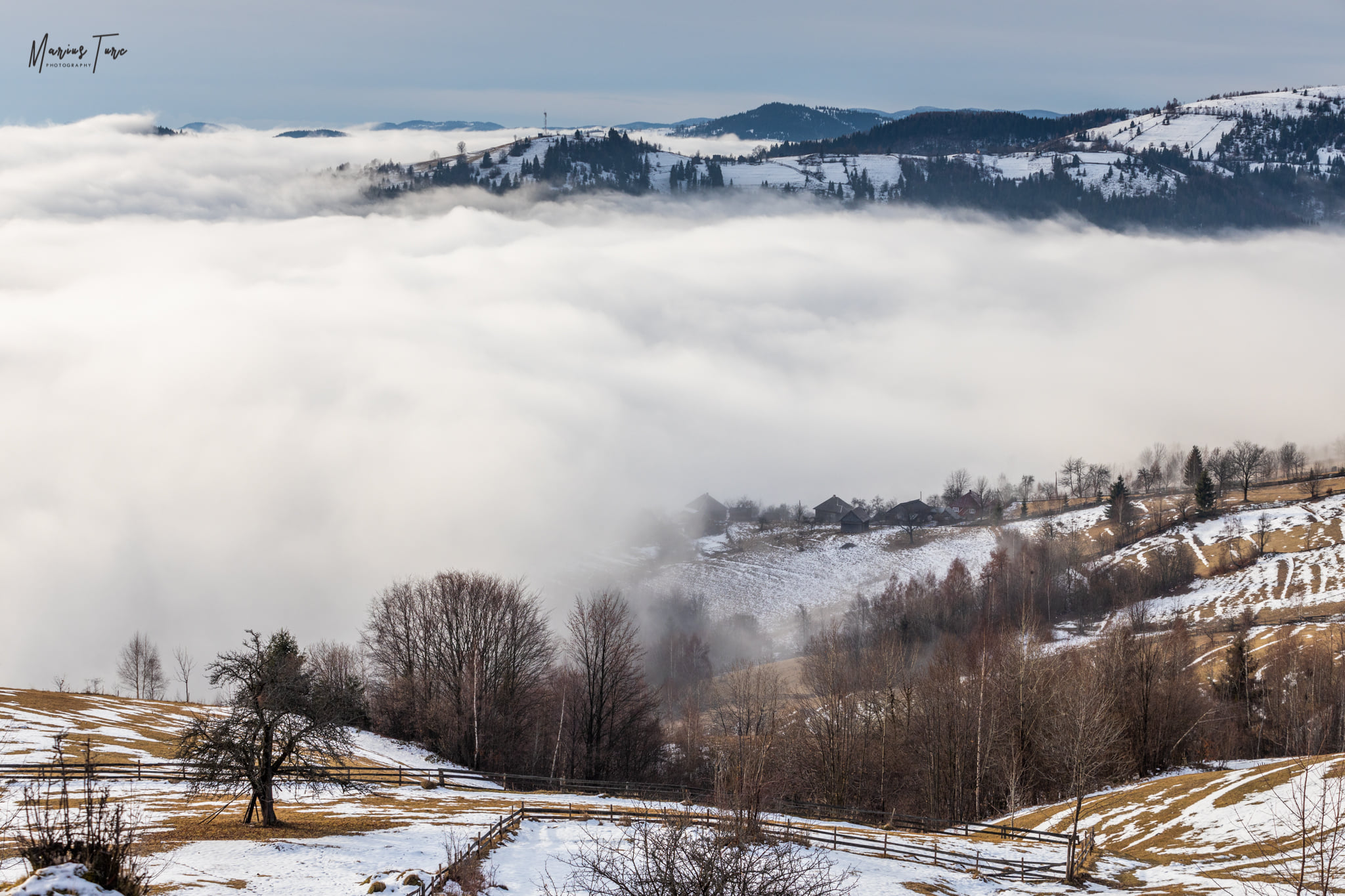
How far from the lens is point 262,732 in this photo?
39.7m

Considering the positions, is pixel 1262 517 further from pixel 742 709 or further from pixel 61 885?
pixel 61 885

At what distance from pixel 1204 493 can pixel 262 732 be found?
193 m

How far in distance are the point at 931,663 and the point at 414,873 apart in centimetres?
7237

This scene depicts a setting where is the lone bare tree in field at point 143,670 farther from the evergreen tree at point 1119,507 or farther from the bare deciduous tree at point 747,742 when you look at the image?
the evergreen tree at point 1119,507

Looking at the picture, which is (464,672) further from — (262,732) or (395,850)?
(395,850)

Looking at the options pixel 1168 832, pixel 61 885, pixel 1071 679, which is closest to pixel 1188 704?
pixel 1071 679

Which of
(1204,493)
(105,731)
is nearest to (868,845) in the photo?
(105,731)

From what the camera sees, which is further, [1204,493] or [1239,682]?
[1204,493]

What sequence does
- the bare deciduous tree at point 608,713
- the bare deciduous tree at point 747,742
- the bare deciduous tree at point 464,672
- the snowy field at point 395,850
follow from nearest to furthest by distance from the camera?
the bare deciduous tree at point 747,742 < the snowy field at point 395,850 < the bare deciduous tree at point 464,672 < the bare deciduous tree at point 608,713

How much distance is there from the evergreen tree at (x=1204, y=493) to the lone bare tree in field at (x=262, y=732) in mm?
189255

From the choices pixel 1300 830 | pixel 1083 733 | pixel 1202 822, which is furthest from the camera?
pixel 1083 733

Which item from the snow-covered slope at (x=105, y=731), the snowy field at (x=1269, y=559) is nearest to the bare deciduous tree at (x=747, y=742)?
the snow-covered slope at (x=105, y=731)

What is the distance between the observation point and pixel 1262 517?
6875 inches

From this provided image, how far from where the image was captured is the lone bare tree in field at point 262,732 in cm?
3894
